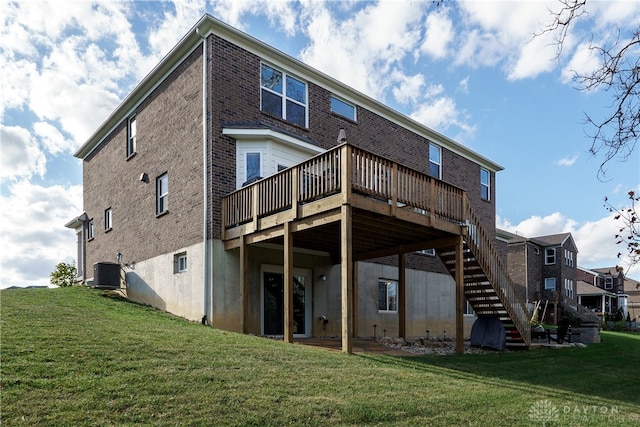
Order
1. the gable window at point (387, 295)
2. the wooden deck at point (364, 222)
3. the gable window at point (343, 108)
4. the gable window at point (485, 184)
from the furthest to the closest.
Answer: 1. the gable window at point (485, 184)
2. the gable window at point (387, 295)
3. the gable window at point (343, 108)
4. the wooden deck at point (364, 222)

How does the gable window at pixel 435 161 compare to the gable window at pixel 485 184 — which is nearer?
the gable window at pixel 435 161

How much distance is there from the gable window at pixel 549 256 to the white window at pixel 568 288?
1.96 metres

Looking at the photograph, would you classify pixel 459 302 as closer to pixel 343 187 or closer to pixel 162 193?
pixel 343 187

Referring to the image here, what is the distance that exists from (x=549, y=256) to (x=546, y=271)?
1368mm

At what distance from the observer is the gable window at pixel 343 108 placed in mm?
16462

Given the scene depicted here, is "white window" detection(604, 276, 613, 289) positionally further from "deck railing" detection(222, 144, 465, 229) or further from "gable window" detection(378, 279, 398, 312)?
"deck railing" detection(222, 144, 465, 229)

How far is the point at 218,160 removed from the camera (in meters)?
12.9

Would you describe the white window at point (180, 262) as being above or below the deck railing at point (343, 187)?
below

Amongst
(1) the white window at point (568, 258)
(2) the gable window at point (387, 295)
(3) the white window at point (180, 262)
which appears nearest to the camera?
(3) the white window at point (180, 262)

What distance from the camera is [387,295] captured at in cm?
1773

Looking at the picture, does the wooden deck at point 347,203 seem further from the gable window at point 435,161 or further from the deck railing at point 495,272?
the gable window at point 435,161

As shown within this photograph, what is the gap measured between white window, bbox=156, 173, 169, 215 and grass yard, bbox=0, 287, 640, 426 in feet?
17.6

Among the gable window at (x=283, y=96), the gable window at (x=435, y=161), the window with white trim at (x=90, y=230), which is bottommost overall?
the window with white trim at (x=90, y=230)

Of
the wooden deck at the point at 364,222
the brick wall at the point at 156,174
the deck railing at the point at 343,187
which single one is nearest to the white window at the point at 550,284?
the wooden deck at the point at 364,222
